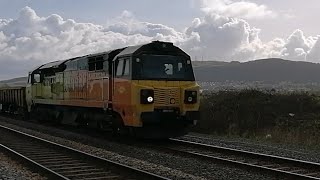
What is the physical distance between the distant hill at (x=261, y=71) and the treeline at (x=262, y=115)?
5204 inches

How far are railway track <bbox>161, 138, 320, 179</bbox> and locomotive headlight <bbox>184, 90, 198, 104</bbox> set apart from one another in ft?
4.75

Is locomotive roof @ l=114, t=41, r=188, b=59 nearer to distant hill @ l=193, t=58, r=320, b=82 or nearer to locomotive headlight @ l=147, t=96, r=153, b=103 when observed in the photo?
locomotive headlight @ l=147, t=96, r=153, b=103

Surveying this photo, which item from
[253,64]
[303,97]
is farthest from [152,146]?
[253,64]

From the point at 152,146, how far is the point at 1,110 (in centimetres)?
3117

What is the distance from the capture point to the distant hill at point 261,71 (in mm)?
164000

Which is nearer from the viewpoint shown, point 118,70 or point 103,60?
point 118,70

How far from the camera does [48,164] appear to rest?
1182 centimetres

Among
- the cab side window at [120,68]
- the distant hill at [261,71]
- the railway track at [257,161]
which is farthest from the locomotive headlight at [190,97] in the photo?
the distant hill at [261,71]

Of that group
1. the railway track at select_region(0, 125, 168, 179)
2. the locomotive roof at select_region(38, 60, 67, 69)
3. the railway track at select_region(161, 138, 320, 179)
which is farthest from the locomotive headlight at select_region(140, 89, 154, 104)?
the locomotive roof at select_region(38, 60, 67, 69)

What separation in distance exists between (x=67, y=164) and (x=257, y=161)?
4946mm

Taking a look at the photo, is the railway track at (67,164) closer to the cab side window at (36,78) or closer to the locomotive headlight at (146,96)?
the locomotive headlight at (146,96)

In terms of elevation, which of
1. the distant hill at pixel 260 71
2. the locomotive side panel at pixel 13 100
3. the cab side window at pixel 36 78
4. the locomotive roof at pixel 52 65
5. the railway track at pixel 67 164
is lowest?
the railway track at pixel 67 164

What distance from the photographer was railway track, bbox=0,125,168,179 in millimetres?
9984

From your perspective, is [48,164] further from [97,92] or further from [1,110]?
[1,110]
